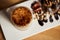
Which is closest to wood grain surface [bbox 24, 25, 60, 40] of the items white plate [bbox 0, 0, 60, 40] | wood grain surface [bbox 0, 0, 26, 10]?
white plate [bbox 0, 0, 60, 40]

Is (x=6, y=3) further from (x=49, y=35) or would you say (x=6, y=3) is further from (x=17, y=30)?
(x=49, y=35)

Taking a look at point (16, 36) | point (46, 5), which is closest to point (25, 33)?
point (16, 36)

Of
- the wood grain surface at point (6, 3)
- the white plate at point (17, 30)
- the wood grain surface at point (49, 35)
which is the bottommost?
the wood grain surface at point (49, 35)

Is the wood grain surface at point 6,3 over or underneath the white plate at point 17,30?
over

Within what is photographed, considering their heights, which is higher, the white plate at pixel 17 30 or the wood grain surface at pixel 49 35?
the white plate at pixel 17 30

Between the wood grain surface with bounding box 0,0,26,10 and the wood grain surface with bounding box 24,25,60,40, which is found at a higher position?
the wood grain surface with bounding box 0,0,26,10

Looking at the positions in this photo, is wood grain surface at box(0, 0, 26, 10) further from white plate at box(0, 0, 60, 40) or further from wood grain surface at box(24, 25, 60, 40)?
wood grain surface at box(24, 25, 60, 40)

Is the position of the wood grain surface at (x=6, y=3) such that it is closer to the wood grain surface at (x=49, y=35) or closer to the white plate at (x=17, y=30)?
the white plate at (x=17, y=30)

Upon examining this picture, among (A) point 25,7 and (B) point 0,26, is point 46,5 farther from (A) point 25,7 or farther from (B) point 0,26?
(B) point 0,26

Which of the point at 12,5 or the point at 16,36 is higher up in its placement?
the point at 12,5

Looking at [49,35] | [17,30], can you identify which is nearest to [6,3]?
[17,30]

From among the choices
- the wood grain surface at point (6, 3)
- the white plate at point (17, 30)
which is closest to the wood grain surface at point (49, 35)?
the white plate at point (17, 30)
